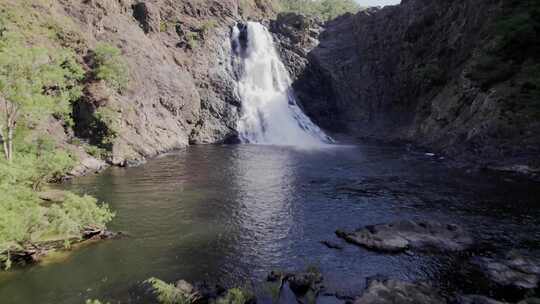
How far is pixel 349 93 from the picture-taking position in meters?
75.9

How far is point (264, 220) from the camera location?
23000 millimetres

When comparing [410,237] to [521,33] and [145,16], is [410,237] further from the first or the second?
[145,16]

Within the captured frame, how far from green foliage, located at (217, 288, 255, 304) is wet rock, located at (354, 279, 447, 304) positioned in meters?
3.95

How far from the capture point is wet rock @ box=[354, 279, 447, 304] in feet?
43.8

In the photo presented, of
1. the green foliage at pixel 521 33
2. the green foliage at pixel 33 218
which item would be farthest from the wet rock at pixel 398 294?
the green foliage at pixel 521 33

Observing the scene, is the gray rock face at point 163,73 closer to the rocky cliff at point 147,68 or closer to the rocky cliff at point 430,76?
the rocky cliff at point 147,68

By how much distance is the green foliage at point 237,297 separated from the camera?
520 inches

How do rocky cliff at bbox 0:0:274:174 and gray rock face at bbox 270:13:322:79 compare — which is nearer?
rocky cliff at bbox 0:0:274:174

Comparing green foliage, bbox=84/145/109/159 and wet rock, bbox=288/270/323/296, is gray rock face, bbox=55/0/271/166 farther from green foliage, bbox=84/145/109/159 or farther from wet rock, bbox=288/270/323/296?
wet rock, bbox=288/270/323/296

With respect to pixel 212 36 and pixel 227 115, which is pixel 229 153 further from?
pixel 212 36

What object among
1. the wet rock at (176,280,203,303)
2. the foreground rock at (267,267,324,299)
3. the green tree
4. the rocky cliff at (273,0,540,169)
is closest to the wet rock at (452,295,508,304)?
the foreground rock at (267,267,324,299)

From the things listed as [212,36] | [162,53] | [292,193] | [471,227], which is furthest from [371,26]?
[471,227]

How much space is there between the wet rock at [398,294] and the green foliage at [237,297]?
3.95 meters

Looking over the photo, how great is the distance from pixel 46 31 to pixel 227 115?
28256 millimetres
